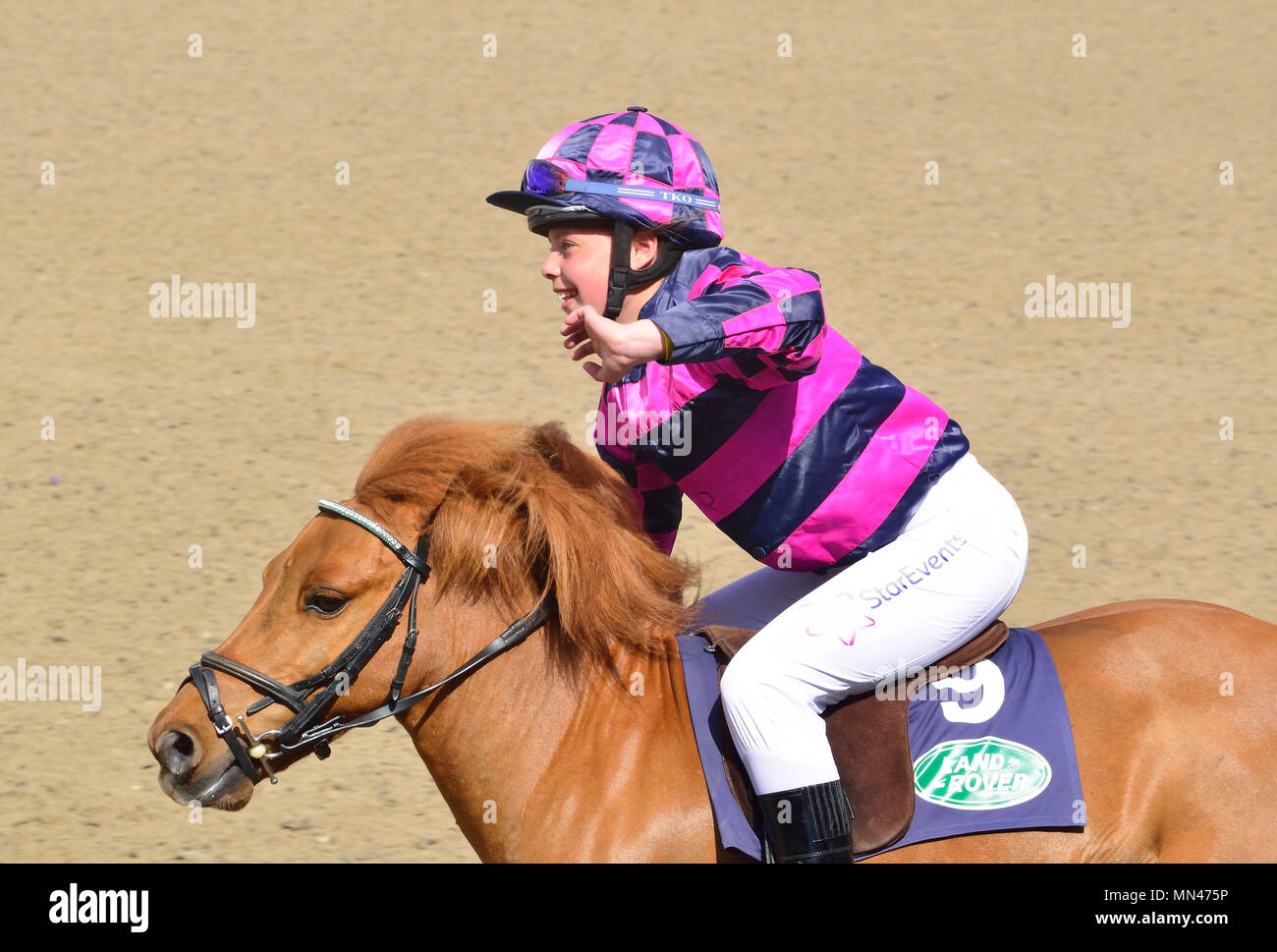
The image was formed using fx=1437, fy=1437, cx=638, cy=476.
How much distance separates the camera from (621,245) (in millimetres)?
3148

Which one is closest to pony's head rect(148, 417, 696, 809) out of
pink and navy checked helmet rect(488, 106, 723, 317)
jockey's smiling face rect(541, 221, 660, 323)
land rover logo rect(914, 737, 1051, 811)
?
jockey's smiling face rect(541, 221, 660, 323)

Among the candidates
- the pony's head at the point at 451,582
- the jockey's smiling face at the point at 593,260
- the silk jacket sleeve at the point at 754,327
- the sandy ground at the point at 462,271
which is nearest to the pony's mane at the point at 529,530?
the pony's head at the point at 451,582

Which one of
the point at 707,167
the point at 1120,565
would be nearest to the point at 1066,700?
the point at 707,167

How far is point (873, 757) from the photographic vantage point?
9.93 feet

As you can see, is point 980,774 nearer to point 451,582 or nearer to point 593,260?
point 451,582

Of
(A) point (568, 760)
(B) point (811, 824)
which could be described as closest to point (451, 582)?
(A) point (568, 760)

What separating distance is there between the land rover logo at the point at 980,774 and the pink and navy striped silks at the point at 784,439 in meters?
0.48

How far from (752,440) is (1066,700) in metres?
0.89

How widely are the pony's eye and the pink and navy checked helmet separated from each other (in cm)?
86

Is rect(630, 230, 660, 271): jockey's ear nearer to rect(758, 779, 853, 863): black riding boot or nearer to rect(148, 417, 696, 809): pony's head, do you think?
rect(148, 417, 696, 809): pony's head

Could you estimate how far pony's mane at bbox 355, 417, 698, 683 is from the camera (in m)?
3.07

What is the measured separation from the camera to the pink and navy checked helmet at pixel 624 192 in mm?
3141

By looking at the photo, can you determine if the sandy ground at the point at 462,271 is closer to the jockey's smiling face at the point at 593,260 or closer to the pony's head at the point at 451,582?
the pony's head at the point at 451,582
